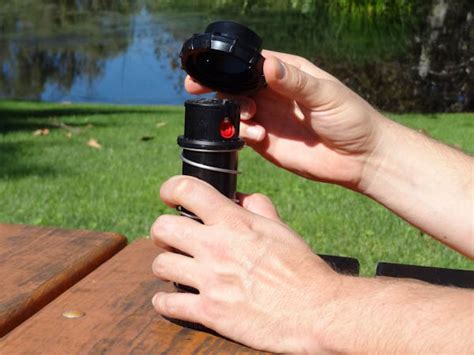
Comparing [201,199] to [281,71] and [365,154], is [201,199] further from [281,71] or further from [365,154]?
[365,154]

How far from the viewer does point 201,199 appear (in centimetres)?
119

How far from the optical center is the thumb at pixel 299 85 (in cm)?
133

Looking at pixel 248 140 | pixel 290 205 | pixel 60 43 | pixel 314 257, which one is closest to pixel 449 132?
pixel 290 205

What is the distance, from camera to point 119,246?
1617 mm

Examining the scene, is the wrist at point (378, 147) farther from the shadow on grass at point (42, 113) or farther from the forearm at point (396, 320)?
the shadow on grass at point (42, 113)

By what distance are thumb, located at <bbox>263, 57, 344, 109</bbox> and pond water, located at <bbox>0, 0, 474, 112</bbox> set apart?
8.32 meters

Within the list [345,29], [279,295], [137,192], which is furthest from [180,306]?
[345,29]

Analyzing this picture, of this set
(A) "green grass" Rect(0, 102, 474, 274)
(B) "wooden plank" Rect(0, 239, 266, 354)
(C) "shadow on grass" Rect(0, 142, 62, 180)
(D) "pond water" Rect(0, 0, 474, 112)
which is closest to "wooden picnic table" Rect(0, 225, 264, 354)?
(B) "wooden plank" Rect(0, 239, 266, 354)

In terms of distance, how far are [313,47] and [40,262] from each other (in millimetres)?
9222

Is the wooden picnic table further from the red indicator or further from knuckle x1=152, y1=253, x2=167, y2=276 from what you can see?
the red indicator

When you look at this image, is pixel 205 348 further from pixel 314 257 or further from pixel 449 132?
pixel 449 132

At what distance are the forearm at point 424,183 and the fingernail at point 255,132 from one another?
0.23 meters

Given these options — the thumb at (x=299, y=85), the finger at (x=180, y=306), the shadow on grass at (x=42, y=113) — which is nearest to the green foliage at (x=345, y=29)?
the shadow on grass at (x=42, y=113)

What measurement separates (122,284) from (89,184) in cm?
328
